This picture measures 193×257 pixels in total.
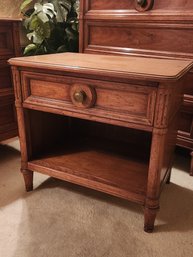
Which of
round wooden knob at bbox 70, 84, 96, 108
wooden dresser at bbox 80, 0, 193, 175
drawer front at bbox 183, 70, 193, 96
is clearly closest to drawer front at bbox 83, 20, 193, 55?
wooden dresser at bbox 80, 0, 193, 175

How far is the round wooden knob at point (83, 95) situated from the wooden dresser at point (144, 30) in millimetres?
508

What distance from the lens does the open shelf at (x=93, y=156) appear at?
3.18 feet

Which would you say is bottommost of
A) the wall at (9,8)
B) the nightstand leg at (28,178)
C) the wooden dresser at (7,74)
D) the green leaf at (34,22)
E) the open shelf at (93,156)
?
the nightstand leg at (28,178)

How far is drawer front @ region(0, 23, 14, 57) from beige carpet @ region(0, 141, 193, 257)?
0.64 m

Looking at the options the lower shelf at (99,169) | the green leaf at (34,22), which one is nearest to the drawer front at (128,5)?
the green leaf at (34,22)

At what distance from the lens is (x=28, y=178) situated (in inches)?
44.4

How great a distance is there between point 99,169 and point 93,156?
5.0 inches

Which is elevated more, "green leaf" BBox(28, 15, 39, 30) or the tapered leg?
"green leaf" BBox(28, 15, 39, 30)

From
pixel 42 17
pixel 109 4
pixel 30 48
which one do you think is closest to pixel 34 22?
pixel 42 17

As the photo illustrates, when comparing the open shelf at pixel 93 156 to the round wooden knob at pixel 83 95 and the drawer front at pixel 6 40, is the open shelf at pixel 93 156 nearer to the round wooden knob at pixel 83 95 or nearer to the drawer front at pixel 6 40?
the round wooden knob at pixel 83 95

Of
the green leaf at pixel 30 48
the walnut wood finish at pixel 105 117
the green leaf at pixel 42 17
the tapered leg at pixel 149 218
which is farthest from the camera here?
the green leaf at pixel 30 48

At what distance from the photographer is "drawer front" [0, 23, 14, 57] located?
4.13ft

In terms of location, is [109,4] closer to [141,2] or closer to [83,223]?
[141,2]

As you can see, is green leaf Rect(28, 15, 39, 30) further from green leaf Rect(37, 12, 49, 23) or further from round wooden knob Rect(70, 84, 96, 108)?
round wooden knob Rect(70, 84, 96, 108)
